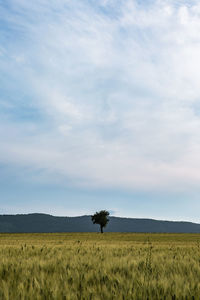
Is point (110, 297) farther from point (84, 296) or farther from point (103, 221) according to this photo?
point (103, 221)

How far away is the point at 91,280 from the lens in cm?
430

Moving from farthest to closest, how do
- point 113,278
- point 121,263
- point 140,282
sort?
point 121,263 < point 113,278 < point 140,282

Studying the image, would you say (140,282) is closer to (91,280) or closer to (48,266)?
(91,280)

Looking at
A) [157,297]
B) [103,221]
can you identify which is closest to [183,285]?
[157,297]

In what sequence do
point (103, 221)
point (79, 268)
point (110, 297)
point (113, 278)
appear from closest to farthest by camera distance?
point (110, 297) → point (113, 278) → point (79, 268) → point (103, 221)

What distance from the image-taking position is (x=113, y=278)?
4.23 m

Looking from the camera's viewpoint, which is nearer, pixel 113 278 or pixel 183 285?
pixel 183 285

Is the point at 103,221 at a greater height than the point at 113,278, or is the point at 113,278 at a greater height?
the point at 103,221

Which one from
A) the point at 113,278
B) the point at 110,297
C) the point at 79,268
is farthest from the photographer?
the point at 79,268

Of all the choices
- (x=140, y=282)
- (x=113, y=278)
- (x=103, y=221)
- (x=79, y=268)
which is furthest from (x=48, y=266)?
(x=103, y=221)

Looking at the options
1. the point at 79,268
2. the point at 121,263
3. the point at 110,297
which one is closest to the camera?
the point at 110,297

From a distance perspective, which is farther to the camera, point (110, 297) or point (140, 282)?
point (140, 282)

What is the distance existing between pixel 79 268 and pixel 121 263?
92cm

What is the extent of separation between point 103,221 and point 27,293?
3352 inches
